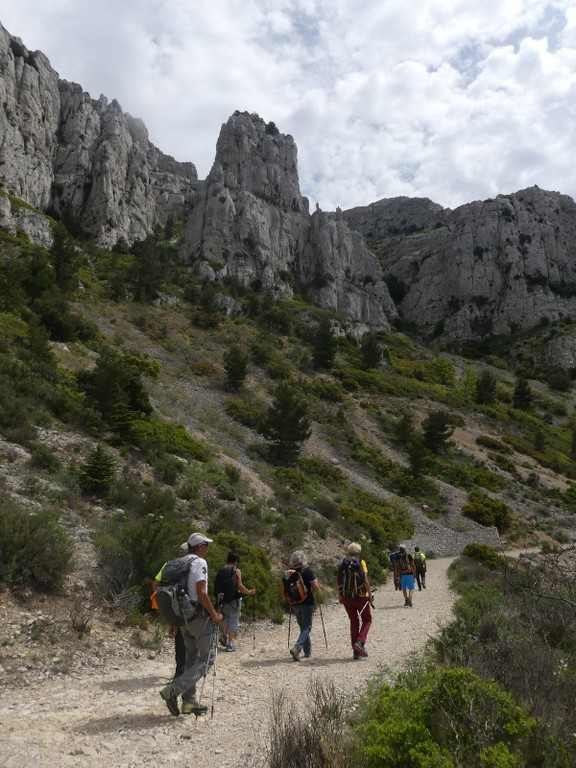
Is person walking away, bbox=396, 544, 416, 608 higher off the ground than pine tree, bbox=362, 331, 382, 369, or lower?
lower

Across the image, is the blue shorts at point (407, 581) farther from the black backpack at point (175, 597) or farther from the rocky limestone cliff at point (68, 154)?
the rocky limestone cliff at point (68, 154)

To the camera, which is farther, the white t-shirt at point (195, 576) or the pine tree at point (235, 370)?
the pine tree at point (235, 370)

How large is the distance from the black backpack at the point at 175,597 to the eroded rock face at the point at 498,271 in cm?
8716

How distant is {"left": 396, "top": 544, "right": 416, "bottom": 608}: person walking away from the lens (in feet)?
36.2

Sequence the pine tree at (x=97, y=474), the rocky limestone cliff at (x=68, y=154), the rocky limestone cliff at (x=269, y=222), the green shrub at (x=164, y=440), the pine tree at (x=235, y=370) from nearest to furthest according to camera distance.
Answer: the pine tree at (x=97, y=474)
the green shrub at (x=164, y=440)
the pine tree at (x=235, y=370)
the rocky limestone cliff at (x=68, y=154)
the rocky limestone cliff at (x=269, y=222)

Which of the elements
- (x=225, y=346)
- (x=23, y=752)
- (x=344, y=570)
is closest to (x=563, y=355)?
(x=225, y=346)

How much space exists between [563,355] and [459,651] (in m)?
74.0

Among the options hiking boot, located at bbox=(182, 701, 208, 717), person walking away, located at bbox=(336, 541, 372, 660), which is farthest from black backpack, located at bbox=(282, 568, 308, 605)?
hiking boot, located at bbox=(182, 701, 208, 717)

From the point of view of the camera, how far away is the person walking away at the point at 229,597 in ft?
23.2

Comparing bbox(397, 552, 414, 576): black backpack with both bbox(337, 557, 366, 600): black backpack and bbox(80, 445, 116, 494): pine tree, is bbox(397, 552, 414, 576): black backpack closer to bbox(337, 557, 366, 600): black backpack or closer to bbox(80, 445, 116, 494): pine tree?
bbox(337, 557, 366, 600): black backpack

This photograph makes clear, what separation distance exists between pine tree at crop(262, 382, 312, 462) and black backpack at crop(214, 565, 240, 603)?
16061mm

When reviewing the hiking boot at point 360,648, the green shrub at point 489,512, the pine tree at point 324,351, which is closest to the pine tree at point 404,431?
the green shrub at point 489,512

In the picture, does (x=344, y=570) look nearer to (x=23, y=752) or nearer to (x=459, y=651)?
(x=459, y=651)

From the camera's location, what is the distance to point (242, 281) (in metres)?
67.4
